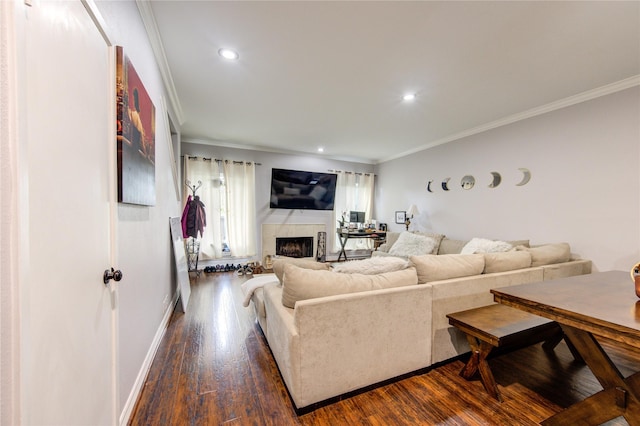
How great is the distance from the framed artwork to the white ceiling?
0.66 meters

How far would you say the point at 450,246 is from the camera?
13.7 ft

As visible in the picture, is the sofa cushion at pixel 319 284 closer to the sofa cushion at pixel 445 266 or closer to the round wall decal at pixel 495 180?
the sofa cushion at pixel 445 266

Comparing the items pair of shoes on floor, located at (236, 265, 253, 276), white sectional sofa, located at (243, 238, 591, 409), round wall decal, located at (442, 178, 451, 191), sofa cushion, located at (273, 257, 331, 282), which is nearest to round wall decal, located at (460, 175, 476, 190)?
round wall decal, located at (442, 178, 451, 191)

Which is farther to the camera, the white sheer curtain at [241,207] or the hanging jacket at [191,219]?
the white sheer curtain at [241,207]

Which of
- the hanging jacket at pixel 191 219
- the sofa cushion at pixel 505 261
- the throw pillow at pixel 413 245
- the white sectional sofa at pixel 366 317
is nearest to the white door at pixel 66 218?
the white sectional sofa at pixel 366 317

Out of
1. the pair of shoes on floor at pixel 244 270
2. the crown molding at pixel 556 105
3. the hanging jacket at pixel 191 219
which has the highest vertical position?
the crown molding at pixel 556 105

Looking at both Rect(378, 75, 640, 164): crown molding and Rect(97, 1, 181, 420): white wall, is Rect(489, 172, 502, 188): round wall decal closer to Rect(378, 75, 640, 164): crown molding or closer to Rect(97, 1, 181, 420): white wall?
Rect(378, 75, 640, 164): crown molding

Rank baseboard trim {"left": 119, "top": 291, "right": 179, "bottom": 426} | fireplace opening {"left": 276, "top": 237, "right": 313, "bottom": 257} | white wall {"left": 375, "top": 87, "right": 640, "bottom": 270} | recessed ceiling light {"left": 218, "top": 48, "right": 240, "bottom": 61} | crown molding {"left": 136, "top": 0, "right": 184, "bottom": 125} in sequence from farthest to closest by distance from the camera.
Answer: fireplace opening {"left": 276, "top": 237, "right": 313, "bottom": 257}
white wall {"left": 375, "top": 87, "right": 640, "bottom": 270}
recessed ceiling light {"left": 218, "top": 48, "right": 240, "bottom": 61}
crown molding {"left": 136, "top": 0, "right": 184, "bottom": 125}
baseboard trim {"left": 119, "top": 291, "right": 179, "bottom": 426}

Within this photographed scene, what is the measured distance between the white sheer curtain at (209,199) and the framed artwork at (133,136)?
297cm

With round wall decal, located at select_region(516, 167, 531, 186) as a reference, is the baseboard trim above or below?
below

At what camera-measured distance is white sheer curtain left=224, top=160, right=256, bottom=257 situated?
4.96 m

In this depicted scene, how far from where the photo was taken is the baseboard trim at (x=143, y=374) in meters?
1.39

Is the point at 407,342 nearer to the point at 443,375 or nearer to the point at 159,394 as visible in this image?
the point at 443,375

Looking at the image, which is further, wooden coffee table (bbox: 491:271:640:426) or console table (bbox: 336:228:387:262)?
console table (bbox: 336:228:387:262)
